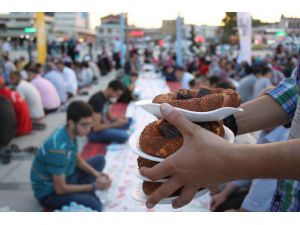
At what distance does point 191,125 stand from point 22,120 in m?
5.51

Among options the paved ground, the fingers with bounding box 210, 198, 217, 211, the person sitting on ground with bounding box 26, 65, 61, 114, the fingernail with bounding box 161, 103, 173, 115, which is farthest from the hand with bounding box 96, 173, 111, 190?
the person sitting on ground with bounding box 26, 65, 61, 114

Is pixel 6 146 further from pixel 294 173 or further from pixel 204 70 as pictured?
pixel 204 70

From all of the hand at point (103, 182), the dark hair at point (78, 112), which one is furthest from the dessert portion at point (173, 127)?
the hand at point (103, 182)

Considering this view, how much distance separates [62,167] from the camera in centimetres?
324

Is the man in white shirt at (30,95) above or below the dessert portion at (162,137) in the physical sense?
below

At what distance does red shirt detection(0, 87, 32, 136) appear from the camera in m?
5.75

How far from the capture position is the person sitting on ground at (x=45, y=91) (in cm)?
744

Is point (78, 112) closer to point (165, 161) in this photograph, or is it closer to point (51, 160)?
point (51, 160)

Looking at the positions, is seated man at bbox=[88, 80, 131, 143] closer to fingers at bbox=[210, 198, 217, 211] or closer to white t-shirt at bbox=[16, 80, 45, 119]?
white t-shirt at bbox=[16, 80, 45, 119]

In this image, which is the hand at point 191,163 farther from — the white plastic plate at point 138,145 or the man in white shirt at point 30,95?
the man in white shirt at point 30,95

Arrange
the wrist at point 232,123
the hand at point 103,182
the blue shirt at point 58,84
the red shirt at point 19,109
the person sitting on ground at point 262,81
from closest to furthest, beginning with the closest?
1. the wrist at point 232,123
2. the hand at point 103,182
3. the red shirt at point 19,109
4. the person sitting on ground at point 262,81
5. the blue shirt at point 58,84

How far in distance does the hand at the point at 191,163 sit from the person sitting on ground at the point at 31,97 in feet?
19.3

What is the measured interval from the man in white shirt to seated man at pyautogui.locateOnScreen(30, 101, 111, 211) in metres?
3.18

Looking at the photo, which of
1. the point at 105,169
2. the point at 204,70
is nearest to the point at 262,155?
the point at 105,169
